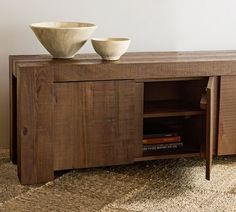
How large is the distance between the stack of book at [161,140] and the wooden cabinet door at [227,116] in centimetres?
17

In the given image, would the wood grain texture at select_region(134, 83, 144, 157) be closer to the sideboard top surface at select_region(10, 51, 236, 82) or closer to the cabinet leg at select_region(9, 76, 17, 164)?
the sideboard top surface at select_region(10, 51, 236, 82)

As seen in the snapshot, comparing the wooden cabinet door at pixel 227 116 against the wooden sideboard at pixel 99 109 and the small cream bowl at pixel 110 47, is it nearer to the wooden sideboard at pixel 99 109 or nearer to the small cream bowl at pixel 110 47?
the wooden sideboard at pixel 99 109

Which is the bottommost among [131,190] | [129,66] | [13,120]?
[131,190]

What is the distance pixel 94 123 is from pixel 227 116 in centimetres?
52

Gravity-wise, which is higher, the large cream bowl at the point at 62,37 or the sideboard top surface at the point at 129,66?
the large cream bowl at the point at 62,37

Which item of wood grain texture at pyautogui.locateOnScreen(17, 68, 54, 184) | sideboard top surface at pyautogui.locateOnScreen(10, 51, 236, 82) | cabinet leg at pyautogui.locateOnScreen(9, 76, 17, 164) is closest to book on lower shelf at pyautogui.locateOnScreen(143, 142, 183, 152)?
sideboard top surface at pyautogui.locateOnScreen(10, 51, 236, 82)

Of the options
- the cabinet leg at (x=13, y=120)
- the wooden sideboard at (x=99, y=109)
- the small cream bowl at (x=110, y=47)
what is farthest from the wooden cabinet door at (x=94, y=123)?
the cabinet leg at (x=13, y=120)

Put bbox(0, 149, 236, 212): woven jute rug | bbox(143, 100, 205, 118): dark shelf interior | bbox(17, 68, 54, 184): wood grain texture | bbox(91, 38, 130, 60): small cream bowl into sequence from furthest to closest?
1. bbox(143, 100, 205, 118): dark shelf interior
2. bbox(91, 38, 130, 60): small cream bowl
3. bbox(17, 68, 54, 184): wood grain texture
4. bbox(0, 149, 236, 212): woven jute rug

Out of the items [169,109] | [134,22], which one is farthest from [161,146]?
[134,22]

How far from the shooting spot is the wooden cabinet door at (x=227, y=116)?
1.93 m

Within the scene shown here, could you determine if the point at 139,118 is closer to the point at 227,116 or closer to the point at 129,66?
the point at 129,66

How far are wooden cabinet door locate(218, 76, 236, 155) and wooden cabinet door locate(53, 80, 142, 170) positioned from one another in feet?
1.11

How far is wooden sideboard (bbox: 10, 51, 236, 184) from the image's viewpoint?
173 centimetres

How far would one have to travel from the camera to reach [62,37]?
1.79 metres
